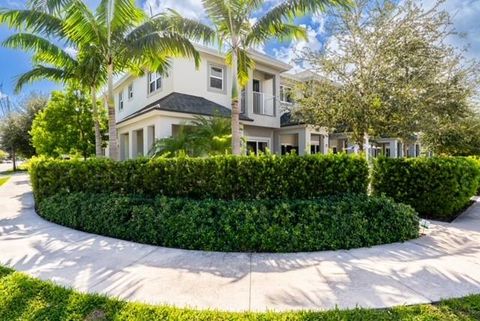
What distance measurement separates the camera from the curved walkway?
11.9ft

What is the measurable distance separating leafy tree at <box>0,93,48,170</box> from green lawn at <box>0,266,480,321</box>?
32552mm

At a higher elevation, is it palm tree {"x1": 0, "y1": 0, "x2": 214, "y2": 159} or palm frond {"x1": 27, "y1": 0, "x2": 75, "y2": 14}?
palm frond {"x1": 27, "y1": 0, "x2": 75, "y2": 14}

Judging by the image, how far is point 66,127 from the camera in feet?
58.9

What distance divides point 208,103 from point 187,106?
1812mm

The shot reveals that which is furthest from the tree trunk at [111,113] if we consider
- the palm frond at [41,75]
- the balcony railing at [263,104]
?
the balcony railing at [263,104]

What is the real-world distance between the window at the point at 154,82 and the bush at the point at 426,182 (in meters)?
13.0

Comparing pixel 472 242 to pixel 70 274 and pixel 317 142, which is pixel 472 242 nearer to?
pixel 70 274

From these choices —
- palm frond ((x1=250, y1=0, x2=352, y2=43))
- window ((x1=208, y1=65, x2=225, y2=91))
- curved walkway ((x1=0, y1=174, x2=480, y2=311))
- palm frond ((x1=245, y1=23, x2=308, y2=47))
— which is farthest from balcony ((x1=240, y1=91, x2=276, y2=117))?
curved walkway ((x1=0, y1=174, x2=480, y2=311))

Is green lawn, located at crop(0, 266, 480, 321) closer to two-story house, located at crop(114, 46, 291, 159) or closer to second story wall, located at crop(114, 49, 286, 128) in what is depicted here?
two-story house, located at crop(114, 46, 291, 159)

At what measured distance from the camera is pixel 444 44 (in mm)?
9477

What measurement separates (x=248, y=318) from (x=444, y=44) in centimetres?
1104

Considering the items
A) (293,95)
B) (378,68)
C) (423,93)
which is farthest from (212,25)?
(423,93)

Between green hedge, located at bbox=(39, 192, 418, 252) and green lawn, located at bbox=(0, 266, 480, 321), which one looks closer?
green lawn, located at bbox=(0, 266, 480, 321)

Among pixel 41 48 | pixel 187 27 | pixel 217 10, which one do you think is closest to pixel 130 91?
pixel 41 48
